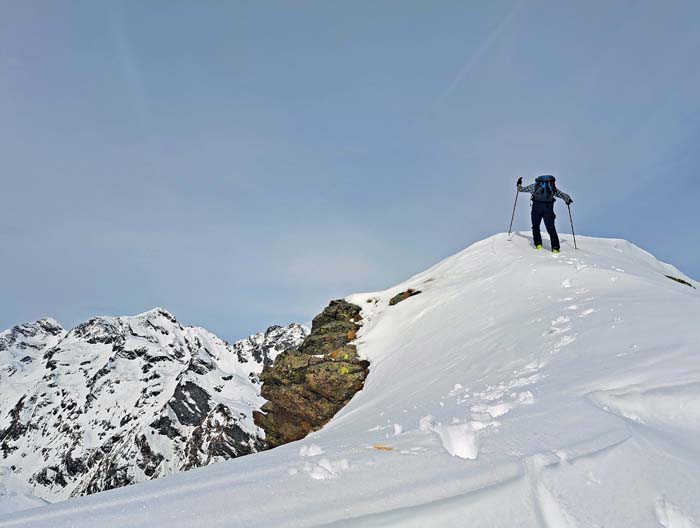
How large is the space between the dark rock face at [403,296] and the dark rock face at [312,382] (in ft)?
5.52

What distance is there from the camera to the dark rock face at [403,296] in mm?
15852

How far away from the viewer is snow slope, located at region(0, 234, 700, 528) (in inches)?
97.7

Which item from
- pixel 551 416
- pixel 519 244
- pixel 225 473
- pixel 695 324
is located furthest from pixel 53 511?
pixel 519 244

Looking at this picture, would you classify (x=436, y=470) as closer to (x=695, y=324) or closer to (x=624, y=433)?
(x=624, y=433)

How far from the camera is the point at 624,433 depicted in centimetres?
A: 330

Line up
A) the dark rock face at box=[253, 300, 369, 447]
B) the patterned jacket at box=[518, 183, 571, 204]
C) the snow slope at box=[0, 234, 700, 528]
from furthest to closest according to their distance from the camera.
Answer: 1. the patterned jacket at box=[518, 183, 571, 204]
2. the dark rock face at box=[253, 300, 369, 447]
3. the snow slope at box=[0, 234, 700, 528]

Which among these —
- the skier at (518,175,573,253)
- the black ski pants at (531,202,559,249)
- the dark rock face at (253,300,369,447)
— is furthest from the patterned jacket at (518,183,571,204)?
the dark rock face at (253,300,369,447)

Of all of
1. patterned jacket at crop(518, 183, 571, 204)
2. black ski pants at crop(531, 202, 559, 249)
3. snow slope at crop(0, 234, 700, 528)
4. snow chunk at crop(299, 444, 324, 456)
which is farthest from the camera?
patterned jacket at crop(518, 183, 571, 204)

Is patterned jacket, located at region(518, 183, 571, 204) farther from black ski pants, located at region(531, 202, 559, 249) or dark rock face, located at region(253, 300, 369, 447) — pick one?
dark rock face, located at region(253, 300, 369, 447)

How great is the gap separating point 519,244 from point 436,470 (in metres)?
16.2

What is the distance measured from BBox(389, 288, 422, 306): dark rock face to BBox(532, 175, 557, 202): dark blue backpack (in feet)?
18.8

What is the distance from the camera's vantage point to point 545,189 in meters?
15.4

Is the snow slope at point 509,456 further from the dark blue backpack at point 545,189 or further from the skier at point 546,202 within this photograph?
the dark blue backpack at point 545,189

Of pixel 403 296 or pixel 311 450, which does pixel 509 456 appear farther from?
pixel 403 296
